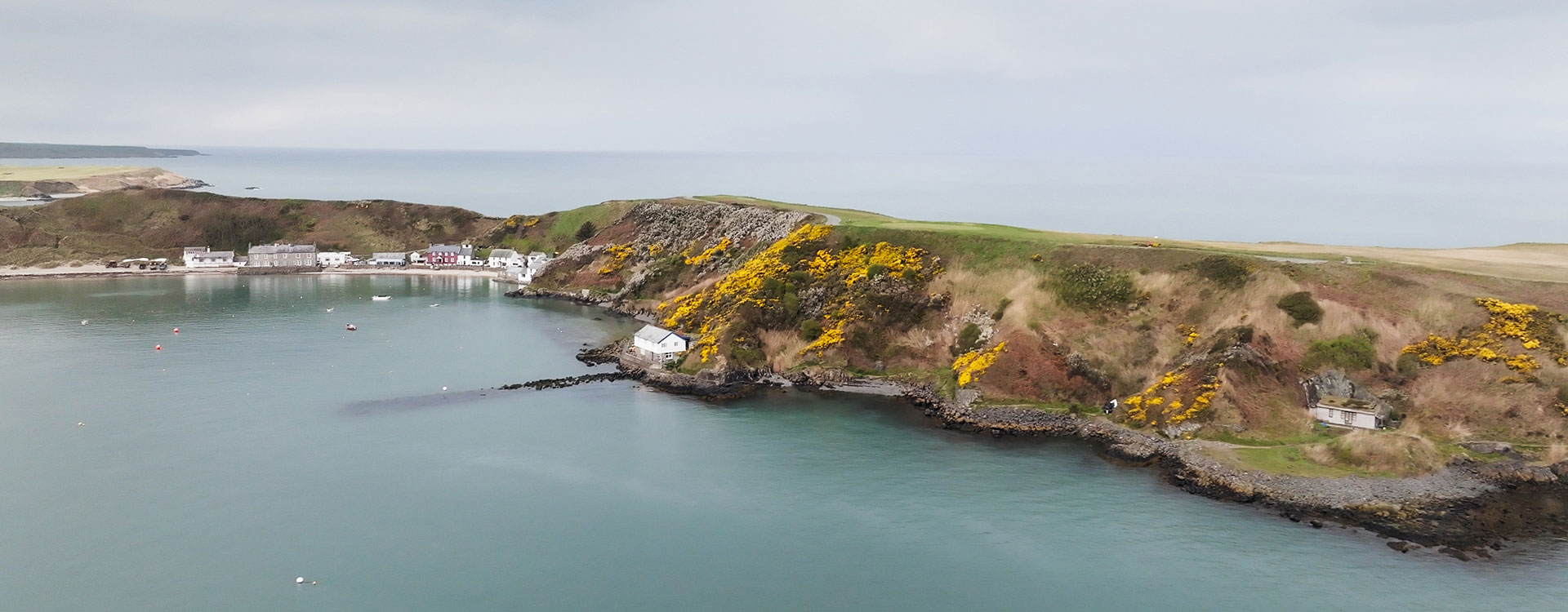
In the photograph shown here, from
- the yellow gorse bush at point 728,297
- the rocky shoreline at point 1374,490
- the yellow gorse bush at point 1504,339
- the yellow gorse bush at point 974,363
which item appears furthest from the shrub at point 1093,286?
the yellow gorse bush at point 728,297

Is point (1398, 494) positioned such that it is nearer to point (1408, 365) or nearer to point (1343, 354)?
point (1343, 354)

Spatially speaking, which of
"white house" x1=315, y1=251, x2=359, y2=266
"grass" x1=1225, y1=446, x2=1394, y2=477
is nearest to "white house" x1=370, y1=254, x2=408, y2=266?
"white house" x1=315, y1=251, x2=359, y2=266

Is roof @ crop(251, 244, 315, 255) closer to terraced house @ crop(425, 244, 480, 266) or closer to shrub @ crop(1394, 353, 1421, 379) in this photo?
terraced house @ crop(425, 244, 480, 266)

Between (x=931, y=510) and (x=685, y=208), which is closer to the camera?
(x=931, y=510)

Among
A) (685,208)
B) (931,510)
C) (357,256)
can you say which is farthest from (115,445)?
(357,256)

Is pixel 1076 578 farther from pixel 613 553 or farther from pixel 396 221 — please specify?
pixel 396 221

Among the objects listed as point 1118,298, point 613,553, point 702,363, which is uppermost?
point 1118,298

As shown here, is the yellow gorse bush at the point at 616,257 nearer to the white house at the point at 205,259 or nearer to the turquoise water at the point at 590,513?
the turquoise water at the point at 590,513
